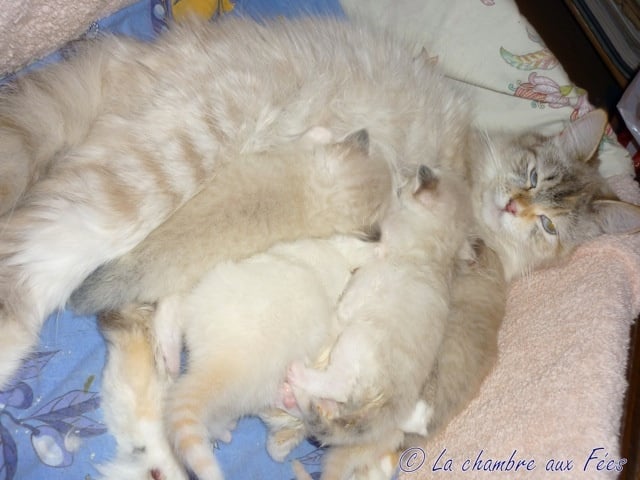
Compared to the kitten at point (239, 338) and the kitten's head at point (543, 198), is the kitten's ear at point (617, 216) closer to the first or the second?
the kitten's head at point (543, 198)

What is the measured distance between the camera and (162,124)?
135cm

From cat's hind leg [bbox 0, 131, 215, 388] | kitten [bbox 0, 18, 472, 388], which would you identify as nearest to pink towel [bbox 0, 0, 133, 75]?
kitten [bbox 0, 18, 472, 388]

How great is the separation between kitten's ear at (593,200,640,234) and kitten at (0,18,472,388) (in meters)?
0.40

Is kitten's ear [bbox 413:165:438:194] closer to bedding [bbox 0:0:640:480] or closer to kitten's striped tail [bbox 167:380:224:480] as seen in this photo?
bedding [bbox 0:0:640:480]

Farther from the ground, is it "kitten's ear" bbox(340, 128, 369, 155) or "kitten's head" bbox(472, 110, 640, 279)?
"kitten's ear" bbox(340, 128, 369, 155)

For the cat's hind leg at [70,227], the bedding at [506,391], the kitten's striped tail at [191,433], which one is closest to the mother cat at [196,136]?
the cat's hind leg at [70,227]

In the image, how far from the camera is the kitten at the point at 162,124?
3.99 feet

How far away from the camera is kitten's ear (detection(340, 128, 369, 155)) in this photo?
1.51 meters

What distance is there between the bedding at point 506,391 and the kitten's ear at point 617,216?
0.04m

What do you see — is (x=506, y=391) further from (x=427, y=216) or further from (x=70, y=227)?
(x=70, y=227)

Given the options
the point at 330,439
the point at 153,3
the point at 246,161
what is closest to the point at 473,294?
the point at 330,439

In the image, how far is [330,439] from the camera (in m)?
1.29

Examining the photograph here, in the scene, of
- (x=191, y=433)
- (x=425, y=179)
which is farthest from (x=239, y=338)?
(x=425, y=179)

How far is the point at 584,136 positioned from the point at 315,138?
0.84 meters
